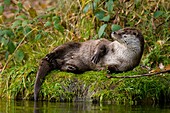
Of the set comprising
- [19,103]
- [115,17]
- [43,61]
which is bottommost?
[19,103]

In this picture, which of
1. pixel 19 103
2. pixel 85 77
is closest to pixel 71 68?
pixel 85 77

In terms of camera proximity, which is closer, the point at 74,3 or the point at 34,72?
the point at 34,72

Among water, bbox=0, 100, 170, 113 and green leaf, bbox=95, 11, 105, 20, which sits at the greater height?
green leaf, bbox=95, 11, 105, 20

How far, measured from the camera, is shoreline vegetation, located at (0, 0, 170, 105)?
703 cm

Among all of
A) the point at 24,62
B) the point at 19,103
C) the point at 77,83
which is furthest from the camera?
the point at 24,62

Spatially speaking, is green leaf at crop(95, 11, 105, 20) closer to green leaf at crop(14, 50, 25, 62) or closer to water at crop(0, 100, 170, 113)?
green leaf at crop(14, 50, 25, 62)

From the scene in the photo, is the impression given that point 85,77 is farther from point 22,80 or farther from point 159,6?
point 159,6

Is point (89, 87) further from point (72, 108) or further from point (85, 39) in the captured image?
point (85, 39)

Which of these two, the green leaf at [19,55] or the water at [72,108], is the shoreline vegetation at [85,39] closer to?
the green leaf at [19,55]

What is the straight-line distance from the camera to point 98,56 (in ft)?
24.5

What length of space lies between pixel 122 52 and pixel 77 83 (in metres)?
0.65

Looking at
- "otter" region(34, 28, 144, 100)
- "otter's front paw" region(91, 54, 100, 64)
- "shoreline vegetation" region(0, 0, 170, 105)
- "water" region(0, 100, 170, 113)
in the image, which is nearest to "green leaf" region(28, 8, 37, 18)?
"shoreline vegetation" region(0, 0, 170, 105)

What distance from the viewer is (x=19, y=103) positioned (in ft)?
22.1

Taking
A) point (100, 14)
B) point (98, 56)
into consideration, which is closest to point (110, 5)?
point (100, 14)
